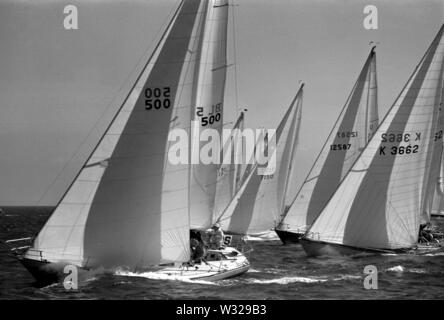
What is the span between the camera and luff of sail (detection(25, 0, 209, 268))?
25.2 m

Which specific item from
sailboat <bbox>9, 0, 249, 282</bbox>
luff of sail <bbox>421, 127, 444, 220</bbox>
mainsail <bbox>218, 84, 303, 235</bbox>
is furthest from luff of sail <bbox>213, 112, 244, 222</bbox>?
sailboat <bbox>9, 0, 249, 282</bbox>

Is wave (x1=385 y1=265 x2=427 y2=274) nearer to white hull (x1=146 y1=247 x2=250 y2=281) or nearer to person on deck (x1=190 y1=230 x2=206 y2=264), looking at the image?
white hull (x1=146 y1=247 x2=250 y2=281)

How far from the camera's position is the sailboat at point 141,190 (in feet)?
82.6

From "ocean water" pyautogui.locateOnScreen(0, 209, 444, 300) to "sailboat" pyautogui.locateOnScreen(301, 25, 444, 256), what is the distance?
1191mm

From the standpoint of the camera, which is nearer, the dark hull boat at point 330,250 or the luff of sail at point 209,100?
the luff of sail at point 209,100

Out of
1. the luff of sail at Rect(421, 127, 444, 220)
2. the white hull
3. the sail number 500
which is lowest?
the white hull

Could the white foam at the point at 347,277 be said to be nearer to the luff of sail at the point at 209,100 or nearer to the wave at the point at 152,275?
the luff of sail at the point at 209,100

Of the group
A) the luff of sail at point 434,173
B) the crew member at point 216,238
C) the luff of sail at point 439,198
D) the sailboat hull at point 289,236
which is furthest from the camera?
the luff of sail at point 439,198

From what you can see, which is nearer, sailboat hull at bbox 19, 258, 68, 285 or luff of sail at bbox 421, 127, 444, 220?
sailboat hull at bbox 19, 258, 68, 285

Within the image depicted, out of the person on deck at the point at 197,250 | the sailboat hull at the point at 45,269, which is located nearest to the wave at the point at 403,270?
the person on deck at the point at 197,250

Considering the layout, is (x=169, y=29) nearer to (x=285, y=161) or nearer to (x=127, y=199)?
(x=127, y=199)

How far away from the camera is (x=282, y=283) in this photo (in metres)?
29.2

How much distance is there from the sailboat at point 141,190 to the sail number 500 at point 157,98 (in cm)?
4

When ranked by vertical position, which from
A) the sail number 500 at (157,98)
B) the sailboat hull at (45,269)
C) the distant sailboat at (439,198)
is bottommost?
the distant sailboat at (439,198)
